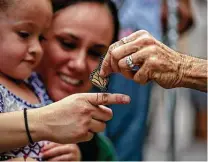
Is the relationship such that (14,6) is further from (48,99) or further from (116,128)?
(116,128)

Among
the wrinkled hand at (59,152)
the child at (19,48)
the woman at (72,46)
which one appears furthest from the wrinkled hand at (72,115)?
the woman at (72,46)

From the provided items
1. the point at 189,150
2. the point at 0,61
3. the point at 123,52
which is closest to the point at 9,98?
the point at 0,61

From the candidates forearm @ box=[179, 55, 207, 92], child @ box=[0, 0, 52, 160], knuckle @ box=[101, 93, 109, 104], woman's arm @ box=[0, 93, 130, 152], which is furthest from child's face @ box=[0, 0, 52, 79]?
forearm @ box=[179, 55, 207, 92]

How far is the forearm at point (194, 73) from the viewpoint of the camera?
165 centimetres

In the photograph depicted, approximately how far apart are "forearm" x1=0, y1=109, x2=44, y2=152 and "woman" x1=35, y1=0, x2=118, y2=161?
1.57ft

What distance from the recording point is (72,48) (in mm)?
2047

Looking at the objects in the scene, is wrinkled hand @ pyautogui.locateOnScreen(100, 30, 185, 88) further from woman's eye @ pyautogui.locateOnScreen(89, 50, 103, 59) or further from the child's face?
woman's eye @ pyautogui.locateOnScreen(89, 50, 103, 59)

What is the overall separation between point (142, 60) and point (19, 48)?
41 centimetres

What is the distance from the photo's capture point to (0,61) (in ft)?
5.55

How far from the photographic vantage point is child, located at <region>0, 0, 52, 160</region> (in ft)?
5.45

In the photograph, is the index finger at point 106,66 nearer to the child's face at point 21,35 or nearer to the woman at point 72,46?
the child's face at point 21,35

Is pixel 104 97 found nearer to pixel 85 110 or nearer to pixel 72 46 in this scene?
pixel 85 110

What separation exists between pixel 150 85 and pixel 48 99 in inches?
41.7

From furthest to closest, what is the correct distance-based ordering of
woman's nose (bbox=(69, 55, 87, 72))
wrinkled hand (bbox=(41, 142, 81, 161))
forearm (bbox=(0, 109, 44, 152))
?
1. woman's nose (bbox=(69, 55, 87, 72))
2. wrinkled hand (bbox=(41, 142, 81, 161))
3. forearm (bbox=(0, 109, 44, 152))
